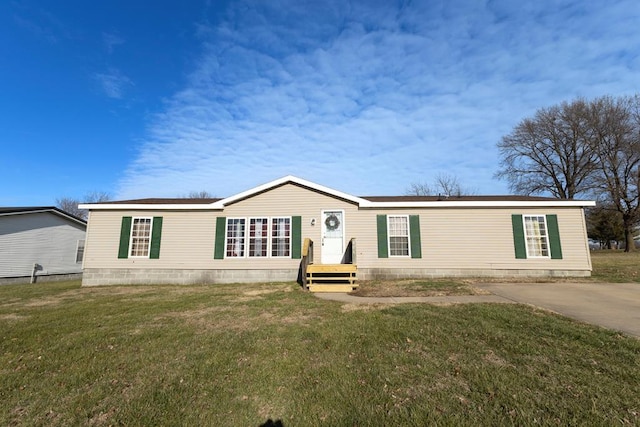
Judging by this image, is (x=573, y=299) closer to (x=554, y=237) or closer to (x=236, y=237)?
(x=554, y=237)

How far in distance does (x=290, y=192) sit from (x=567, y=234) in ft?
36.0

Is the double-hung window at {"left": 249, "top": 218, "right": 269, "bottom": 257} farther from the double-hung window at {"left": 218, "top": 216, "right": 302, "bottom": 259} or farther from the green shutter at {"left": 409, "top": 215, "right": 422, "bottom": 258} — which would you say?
the green shutter at {"left": 409, "top": 215, "right": 422, "bottom": 258}

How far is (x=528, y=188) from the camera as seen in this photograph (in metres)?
29.5

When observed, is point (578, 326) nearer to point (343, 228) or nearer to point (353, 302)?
point (353, 302)

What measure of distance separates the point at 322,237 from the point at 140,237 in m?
7.59

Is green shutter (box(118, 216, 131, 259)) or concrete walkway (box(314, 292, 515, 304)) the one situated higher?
green shutter (box(118, 216, 131, 259))

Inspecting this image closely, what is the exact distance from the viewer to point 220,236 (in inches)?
472

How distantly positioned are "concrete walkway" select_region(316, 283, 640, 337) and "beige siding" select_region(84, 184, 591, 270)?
6.66ft

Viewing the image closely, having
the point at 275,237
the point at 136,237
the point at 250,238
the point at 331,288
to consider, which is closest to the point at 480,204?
the point at 331,288

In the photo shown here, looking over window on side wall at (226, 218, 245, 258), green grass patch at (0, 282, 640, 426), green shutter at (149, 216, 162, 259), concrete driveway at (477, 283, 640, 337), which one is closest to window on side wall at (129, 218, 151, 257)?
green shutter at (149, 216, 162, 259)

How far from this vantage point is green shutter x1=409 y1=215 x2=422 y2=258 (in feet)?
38.0

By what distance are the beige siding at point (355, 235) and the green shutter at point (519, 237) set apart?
16cm

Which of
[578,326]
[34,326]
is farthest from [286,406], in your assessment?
[34,326]

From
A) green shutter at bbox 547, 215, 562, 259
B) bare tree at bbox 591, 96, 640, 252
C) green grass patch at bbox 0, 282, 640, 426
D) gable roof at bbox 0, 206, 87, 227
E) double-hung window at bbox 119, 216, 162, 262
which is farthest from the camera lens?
bare tree at bbox 591, 96, 640, 252
